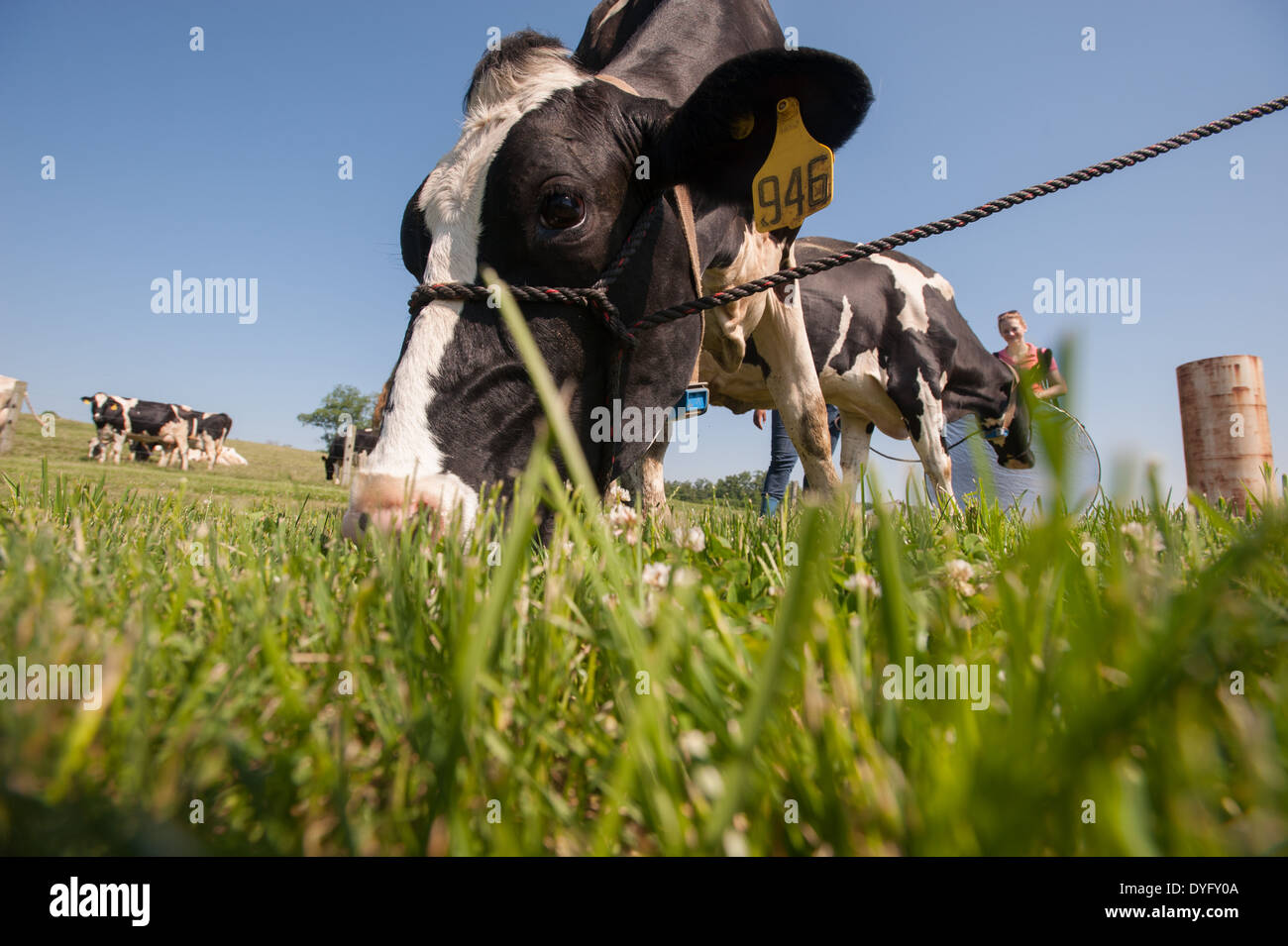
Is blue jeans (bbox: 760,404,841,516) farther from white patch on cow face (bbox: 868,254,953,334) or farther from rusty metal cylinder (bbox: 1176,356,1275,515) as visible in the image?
rusty metal cylinder (bbox: 1176,356,1275,515)

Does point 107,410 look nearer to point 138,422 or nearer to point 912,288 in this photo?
point 138,422

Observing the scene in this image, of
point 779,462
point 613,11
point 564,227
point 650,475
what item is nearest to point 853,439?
point 779,462

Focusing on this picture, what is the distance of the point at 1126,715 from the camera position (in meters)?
0.44

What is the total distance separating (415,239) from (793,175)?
5.24ft

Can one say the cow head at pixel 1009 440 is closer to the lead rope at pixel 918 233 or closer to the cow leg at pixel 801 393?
the cow leg at pixel 801 393

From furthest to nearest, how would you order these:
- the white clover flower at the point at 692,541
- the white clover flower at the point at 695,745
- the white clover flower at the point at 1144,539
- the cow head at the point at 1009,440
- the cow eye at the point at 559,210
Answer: the cow head at the point at 1009,440
the cow eye at the point at 559,210
the white clover flower at the point at 692,541
the white clover flower at the point at 1144,539
the white clover flower at the point at 695,745

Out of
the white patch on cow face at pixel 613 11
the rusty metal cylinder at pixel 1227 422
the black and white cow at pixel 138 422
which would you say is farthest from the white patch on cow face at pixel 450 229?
the black and white cow at pixel 138 422

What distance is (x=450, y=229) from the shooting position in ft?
7.48

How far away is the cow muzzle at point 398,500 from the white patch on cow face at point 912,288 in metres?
5.70

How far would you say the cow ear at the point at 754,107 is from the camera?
2547 mm

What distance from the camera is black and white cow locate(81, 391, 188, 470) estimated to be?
2577cm

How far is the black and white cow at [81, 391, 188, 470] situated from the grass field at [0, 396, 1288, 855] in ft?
98.5
